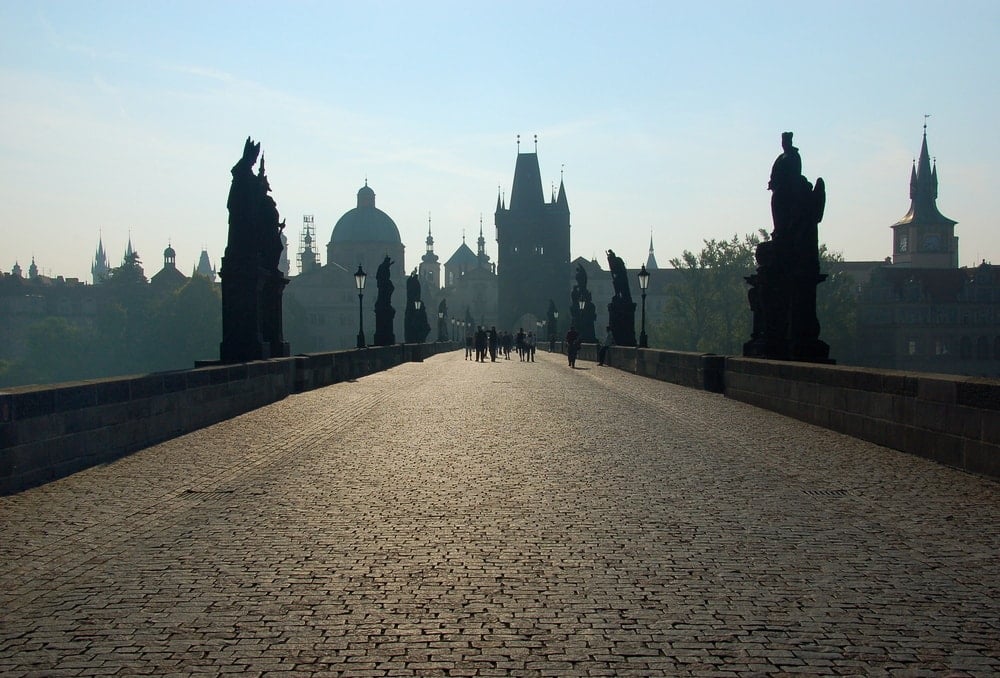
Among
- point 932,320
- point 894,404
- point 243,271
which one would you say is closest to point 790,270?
point 894,404

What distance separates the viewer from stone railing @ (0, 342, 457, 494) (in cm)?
898

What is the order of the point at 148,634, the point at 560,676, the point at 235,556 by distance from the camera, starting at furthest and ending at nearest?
the point at 235,556 < the point at 148,634 < the point at 560,676

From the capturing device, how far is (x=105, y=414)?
10.9m

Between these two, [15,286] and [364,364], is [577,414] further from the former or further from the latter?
[15,286]

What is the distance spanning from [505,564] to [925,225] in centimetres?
14715

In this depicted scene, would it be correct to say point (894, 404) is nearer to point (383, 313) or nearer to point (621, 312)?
point (621, 312)

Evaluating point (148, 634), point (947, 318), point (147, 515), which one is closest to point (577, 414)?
point (147, 515)

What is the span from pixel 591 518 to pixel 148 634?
352 cm

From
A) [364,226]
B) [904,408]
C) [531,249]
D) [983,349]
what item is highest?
[364,226]

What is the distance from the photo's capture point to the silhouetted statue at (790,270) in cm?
1950

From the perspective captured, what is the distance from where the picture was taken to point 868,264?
16188 cm

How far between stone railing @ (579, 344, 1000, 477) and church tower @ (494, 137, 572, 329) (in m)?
121

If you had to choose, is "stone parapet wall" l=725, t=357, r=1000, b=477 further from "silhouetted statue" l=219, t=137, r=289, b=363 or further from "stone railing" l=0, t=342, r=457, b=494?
"silhouetted statue" l=219, t=137, r=289, b=363

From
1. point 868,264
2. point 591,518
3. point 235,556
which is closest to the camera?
point 235,556
